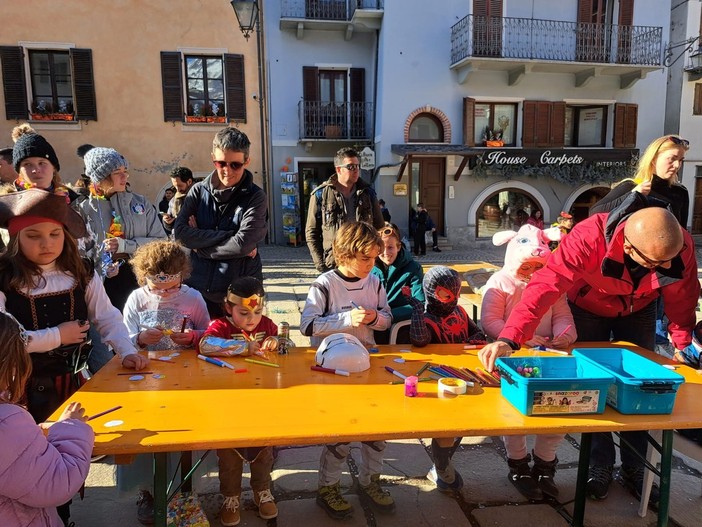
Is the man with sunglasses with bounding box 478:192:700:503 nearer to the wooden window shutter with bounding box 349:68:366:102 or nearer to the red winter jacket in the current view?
the red winter jacket

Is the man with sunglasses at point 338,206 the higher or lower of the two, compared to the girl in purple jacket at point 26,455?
higher

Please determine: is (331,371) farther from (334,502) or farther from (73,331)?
(73,331)

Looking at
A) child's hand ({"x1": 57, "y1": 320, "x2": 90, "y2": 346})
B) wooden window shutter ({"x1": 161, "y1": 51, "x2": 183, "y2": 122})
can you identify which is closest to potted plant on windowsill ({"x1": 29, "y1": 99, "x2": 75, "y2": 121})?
wooden window shutter ({"x1": 161, "y1": 51, "x2": 183, "y2": 122})

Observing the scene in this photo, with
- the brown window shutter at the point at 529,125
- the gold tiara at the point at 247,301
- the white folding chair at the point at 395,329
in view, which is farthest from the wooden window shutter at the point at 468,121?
the gold tiara at the point at 247,301

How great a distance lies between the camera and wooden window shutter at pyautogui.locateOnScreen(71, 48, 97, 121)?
498 inches

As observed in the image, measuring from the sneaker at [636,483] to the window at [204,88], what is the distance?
13.0m

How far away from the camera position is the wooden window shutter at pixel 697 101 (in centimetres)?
1539

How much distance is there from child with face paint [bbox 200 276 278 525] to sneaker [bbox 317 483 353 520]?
0.76ft

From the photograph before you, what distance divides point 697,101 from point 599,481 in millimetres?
17084

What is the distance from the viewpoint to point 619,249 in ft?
7.42

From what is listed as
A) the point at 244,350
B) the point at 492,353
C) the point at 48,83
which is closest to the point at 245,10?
the point at 48,83

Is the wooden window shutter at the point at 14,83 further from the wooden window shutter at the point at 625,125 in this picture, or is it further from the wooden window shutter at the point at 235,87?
the wooden window shutter at the point at 625,125

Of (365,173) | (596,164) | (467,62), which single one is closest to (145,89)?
(365,173)

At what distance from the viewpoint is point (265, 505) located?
2.40m
